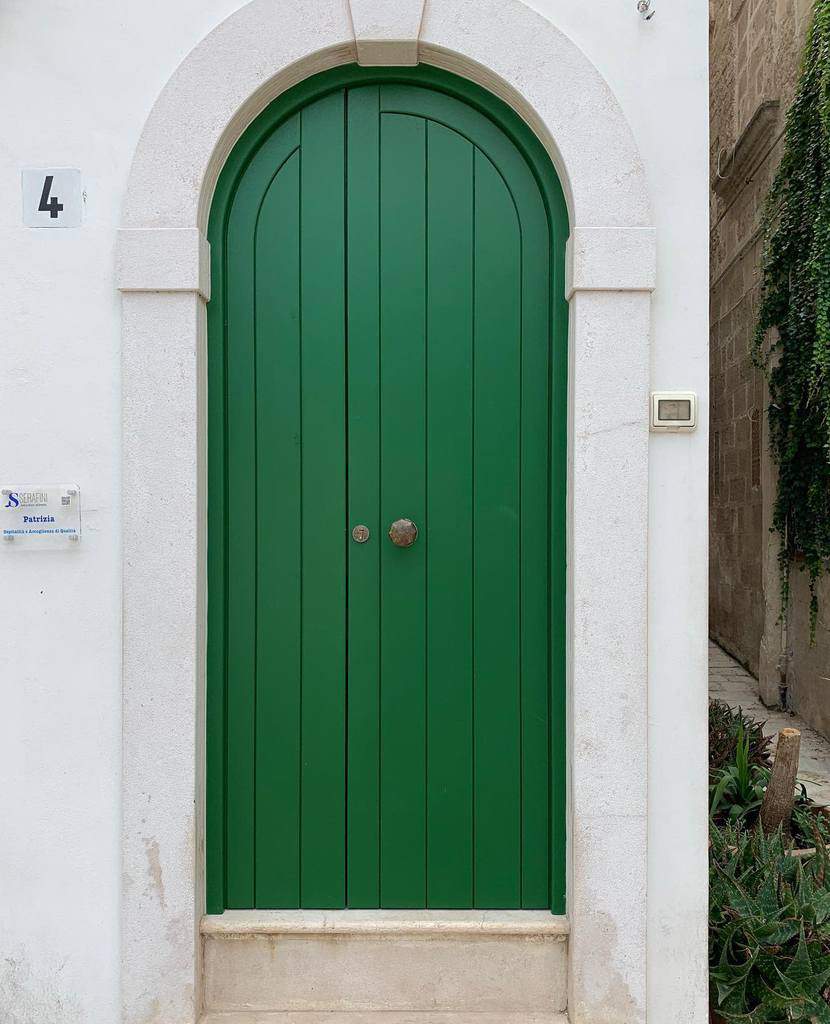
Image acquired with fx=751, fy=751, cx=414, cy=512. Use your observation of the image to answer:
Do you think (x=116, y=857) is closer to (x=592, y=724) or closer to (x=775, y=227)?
(x=592, y=724)

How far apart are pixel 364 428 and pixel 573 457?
72 cm

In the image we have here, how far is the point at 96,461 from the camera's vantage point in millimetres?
2520

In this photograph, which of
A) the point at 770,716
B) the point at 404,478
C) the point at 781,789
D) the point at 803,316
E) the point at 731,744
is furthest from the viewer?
the point at 770,716

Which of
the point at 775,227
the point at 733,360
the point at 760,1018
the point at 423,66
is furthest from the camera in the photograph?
the point at 733,360

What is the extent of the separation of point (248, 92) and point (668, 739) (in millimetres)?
2530

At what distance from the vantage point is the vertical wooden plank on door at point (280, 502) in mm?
2621

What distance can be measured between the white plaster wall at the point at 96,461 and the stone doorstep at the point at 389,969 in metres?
0.34

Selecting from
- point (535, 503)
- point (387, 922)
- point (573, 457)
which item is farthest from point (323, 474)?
point (387, 922)

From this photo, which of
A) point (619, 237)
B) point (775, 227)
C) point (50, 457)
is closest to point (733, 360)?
point (775, 227)

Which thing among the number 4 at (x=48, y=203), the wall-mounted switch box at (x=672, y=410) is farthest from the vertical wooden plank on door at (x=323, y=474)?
the wall-mounted switch box at (x=672, y=410)

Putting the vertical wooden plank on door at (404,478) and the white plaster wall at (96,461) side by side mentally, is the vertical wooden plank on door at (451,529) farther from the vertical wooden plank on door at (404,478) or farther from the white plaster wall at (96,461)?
the white plaster wall at (96,461)

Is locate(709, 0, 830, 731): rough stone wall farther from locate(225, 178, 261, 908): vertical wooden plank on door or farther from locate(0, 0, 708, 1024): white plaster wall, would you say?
locate(225, 178, 261, 908): vertical wooden plank on door

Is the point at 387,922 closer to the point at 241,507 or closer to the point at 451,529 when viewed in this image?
the point at 451,529

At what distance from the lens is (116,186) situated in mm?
2500
